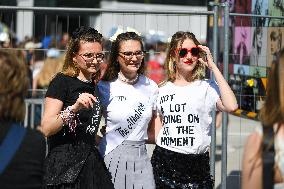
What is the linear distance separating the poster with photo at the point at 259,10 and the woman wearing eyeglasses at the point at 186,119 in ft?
5.69

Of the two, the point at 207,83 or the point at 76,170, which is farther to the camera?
the point at 207,83

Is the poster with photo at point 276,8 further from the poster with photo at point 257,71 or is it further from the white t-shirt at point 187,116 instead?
the white t-shirt at point 187,116

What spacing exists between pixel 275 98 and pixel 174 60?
198cm

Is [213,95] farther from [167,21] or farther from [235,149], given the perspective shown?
[235,149]

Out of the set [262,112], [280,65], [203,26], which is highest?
[203,26]

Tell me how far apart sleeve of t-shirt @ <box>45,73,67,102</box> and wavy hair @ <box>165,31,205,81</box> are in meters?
0.93

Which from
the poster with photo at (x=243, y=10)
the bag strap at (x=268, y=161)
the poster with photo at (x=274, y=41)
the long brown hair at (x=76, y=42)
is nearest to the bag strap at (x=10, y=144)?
the bag strap at (x=268, y=161)

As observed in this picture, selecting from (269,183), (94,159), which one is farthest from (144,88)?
(269,183)

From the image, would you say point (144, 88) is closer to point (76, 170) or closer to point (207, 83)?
point (207, 83)

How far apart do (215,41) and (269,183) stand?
308 centimetres

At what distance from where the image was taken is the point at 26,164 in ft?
9.81

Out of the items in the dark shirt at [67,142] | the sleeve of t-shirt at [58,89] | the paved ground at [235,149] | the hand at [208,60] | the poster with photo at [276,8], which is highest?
the poster with photo at [276,8]

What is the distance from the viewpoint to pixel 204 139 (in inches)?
181

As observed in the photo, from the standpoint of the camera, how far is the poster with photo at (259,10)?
20.7 feet
